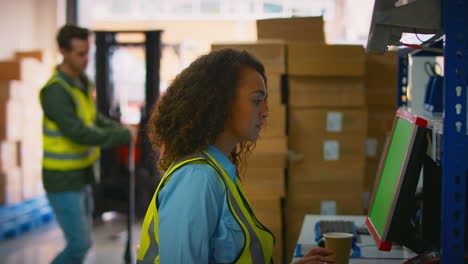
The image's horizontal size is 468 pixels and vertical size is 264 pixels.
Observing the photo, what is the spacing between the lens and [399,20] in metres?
1.32

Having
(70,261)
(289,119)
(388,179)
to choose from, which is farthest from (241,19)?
(388,179)

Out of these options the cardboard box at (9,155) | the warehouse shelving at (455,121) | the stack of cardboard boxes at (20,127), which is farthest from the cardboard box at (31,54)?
the warehouse shelving at (455,121)

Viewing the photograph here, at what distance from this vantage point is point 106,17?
7.27 meters

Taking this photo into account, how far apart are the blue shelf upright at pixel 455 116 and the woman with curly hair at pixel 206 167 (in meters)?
0.38

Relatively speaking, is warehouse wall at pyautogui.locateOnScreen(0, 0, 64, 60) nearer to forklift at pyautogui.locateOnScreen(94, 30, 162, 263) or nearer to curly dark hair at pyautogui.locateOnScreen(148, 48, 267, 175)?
forklift at pyautogui.locateOnScreen(94, 30, 162, 263)

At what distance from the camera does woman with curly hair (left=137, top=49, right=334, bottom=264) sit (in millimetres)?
1147

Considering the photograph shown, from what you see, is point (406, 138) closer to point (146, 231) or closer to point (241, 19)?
point (146, 231)

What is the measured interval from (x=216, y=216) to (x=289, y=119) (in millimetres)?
2484

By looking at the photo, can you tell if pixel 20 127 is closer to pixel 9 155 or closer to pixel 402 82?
pixel 9 155

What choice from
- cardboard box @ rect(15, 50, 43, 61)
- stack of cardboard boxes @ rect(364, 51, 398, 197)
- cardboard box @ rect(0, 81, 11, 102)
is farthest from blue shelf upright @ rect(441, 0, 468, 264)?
cardboard box @ rect(15, 50, 43, 61)

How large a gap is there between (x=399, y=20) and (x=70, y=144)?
214 centimetres

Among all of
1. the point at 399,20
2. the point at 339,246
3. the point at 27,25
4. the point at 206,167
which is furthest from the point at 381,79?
the point at 27,25

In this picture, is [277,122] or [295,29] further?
[295,29]

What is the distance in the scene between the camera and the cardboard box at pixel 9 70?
5.38 m
